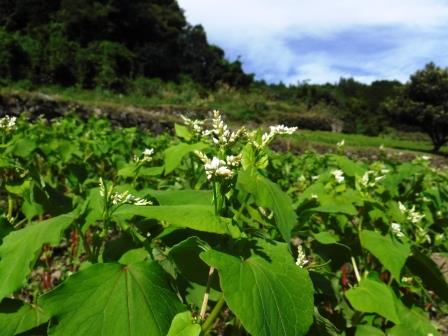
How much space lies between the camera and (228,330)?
1942mm

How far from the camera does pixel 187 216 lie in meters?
1.23

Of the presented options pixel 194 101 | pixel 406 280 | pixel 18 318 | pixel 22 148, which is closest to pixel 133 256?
pixel 18 318

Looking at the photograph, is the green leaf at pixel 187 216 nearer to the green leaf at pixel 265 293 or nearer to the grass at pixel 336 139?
the green leaf at pixel 265 293

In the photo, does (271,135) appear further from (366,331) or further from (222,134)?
(366,331)

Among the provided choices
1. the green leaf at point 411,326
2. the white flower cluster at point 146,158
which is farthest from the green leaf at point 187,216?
the green leaf at point 411,326

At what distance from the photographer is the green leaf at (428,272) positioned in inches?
83.7

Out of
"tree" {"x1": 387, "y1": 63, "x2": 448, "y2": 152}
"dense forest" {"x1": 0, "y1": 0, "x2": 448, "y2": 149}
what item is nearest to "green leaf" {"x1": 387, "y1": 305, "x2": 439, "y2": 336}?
"dense forest" {"x1": 0, "y1": 0, "x2": 448, "y2": 149}

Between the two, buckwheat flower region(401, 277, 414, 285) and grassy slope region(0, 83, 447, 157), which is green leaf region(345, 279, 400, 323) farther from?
grassy slope region(0, 83, 447, 157)

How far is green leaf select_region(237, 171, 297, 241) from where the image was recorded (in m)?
1.43

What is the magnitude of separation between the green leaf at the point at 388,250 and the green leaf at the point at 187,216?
0.90m

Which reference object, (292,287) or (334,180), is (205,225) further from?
(334,180)

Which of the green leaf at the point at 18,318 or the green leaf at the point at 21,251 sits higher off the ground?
the green leaf at the point at 21,251

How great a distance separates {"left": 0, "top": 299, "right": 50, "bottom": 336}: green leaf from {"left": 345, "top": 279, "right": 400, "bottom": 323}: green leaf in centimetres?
108

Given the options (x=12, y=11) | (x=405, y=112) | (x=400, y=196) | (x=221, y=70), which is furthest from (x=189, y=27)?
(x=400, y=196)
